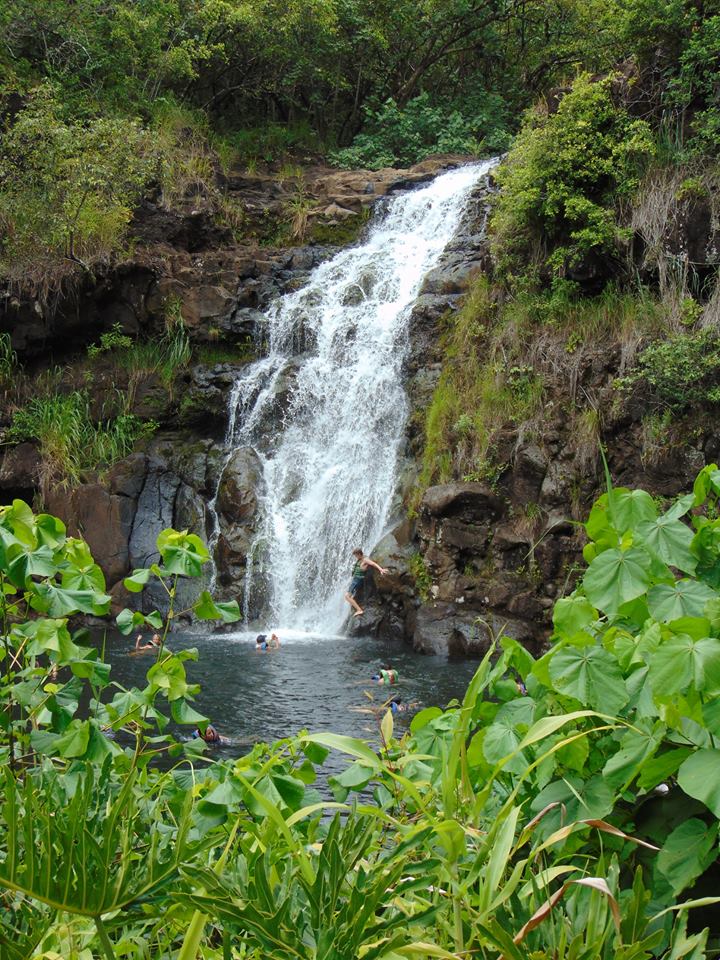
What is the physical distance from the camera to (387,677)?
955 cm

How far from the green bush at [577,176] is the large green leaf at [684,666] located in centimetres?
1118

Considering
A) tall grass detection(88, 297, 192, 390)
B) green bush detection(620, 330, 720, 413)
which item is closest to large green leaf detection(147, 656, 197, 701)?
green bush detection(620, 330, 720, 413)

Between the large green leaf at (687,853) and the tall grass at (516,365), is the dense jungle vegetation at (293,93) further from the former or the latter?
the large green leaf at (687,853)

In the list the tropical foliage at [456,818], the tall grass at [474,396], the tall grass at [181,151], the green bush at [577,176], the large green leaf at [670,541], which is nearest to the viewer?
the tropical foliage at [456,818]

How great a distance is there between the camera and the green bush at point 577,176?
12102 millimetres

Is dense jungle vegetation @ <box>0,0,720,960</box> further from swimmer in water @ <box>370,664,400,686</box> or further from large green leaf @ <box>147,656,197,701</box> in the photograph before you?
swimmer in water @ <box>370,664,400,686</box>

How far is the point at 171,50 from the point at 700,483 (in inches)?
800

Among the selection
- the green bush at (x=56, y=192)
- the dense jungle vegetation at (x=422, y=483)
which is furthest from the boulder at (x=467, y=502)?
the green bush at (x=56, y=192)

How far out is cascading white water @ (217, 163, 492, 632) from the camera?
45.1 feet

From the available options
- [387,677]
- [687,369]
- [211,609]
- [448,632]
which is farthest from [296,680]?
[211,609]

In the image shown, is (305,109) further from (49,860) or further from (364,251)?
(49,860)

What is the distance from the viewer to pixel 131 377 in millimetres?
16422

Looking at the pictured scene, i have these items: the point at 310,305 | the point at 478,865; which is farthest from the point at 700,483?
the point at 310,305

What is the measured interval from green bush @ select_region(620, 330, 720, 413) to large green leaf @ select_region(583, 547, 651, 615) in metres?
8.84
